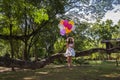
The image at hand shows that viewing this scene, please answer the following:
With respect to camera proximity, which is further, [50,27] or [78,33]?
[78,33]

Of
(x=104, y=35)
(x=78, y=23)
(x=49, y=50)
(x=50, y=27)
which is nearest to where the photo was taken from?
(x=50, y=27)

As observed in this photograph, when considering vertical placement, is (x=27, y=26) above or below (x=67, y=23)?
above

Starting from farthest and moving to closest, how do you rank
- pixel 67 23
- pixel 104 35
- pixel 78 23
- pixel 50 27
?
1. pixel 104 35
2. pixel 78 23
3. pixel 50 27
4. pixel 67 23

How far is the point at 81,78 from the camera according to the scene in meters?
14.7

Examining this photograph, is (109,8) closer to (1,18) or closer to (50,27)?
(50,27)

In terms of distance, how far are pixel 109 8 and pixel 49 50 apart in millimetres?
20607

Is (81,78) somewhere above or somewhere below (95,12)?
below

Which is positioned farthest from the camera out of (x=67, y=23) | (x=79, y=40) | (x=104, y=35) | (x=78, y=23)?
(x=104, y=35)

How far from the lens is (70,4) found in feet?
79.5

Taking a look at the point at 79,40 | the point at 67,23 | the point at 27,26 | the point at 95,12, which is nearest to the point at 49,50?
the point at 79,40

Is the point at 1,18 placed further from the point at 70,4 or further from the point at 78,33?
the point at 78,33

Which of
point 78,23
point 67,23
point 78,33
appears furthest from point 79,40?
point 67,23

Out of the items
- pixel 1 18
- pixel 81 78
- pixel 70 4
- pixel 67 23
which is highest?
pixel 70 4

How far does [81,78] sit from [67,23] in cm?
522
